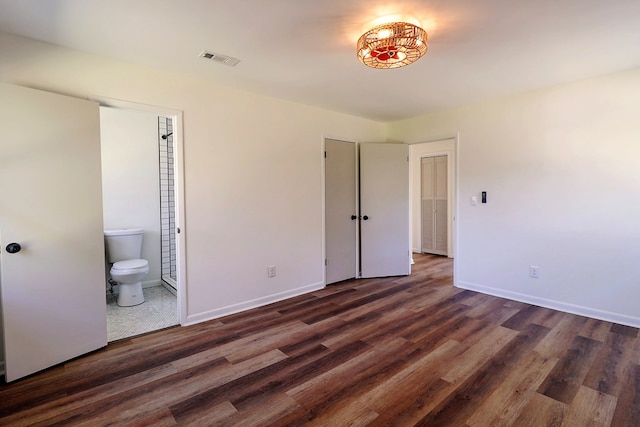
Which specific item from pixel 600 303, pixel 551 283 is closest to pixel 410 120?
pixel 551 283

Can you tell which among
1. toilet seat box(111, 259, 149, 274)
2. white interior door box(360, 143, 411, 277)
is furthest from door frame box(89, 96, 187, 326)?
white interior door box(360, 143, 411, 277)

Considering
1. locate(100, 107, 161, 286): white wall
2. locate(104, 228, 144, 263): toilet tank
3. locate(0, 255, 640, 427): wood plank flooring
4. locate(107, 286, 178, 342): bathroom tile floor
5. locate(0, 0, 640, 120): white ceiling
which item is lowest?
locate(0, 255, 640, 427): wood plank flooring

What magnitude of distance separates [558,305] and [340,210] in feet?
8.67

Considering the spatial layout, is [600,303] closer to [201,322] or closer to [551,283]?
[551,283]

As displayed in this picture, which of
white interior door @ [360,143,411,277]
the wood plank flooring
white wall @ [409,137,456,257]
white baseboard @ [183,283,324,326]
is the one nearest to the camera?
the wood plank flooring

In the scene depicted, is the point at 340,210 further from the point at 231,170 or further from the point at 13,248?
the point at 13,248

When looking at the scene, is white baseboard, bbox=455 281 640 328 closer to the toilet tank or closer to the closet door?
the closet door

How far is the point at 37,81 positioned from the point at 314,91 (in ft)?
7.42

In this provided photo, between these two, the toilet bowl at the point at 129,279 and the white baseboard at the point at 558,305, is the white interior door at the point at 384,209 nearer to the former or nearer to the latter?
the white baseboard at the point at 558,305

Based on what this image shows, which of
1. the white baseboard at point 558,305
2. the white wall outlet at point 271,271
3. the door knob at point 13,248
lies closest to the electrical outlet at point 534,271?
the white baseboard at point 558,305

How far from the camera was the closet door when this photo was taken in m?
6.09

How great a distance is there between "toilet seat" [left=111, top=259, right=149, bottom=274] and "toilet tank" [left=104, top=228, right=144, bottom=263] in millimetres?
195

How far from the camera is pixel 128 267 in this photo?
3334mm

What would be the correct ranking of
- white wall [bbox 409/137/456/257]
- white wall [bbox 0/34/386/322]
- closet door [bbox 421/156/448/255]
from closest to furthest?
white wall [bbox 0/34/386/322], white wall [bbox 409/137/456/257], closet door [bbox 421/156/448/255]
